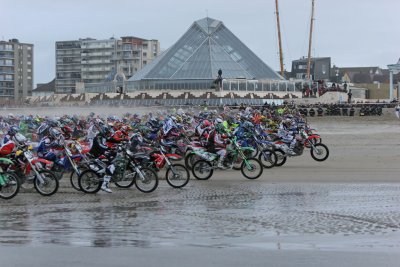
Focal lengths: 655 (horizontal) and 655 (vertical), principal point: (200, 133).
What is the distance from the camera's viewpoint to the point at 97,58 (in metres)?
169

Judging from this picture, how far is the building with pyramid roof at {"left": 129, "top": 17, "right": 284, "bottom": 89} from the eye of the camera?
320 ft

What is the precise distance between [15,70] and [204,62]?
219ft

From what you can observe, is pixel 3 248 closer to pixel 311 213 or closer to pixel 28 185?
pixel 311 213

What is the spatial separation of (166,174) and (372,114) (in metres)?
42.5

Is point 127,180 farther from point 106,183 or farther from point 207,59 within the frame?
point 207,59

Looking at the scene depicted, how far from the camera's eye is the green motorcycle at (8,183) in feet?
43.2

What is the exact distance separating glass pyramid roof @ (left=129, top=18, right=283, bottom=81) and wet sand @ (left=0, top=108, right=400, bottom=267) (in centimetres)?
8048

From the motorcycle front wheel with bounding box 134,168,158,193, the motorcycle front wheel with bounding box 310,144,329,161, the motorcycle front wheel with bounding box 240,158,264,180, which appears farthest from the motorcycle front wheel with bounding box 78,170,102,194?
the motorcycle front wheel with bounding box 310,144,329,161

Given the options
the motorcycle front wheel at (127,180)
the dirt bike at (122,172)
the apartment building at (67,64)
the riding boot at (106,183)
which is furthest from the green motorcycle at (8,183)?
the apartment building at (67,64)

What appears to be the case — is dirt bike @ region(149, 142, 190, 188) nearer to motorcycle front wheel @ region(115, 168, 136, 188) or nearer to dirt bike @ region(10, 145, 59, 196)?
motorcycle front wheel @ region(115, 168, 136, 188)

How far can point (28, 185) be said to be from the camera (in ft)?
46.3

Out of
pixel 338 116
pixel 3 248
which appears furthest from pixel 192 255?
pixel 338 116

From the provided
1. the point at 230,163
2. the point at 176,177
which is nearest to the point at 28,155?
the point at 176,177

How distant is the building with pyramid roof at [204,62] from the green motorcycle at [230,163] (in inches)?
3036
